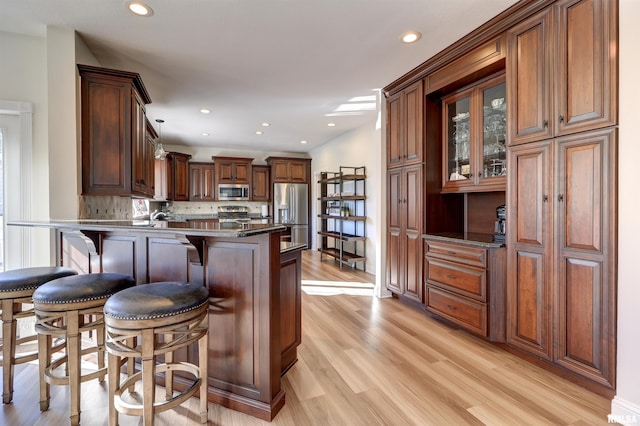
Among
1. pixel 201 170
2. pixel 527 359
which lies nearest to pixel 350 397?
pixel 527 359

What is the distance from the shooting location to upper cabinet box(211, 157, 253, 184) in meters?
7.16

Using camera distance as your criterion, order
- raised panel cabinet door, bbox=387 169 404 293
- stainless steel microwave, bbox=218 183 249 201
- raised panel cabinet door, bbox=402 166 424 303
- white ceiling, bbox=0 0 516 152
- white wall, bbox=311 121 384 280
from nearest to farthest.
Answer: white ceiling, bbox=0 0 516 152 < raised panel cabinet door, bbox=402 166 424 303 < raised panel cabinet door, bbox=387 169 404 293 < white wall, bbox=311 121 384 280 < stainless steel microwave, bbox=218 183 249 201

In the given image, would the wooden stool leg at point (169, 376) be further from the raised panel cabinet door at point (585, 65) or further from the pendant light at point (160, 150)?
the pendant light at point (160, 150)

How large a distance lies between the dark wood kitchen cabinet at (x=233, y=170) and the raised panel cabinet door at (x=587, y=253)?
21.1 feet

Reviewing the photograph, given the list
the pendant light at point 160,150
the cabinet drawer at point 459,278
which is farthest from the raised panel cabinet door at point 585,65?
the pendant light at point 160,150

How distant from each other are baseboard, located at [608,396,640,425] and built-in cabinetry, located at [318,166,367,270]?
12.0ft

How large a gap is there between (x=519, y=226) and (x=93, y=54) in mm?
4161

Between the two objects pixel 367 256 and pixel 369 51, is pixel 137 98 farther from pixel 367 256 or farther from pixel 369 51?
pixel 367 256

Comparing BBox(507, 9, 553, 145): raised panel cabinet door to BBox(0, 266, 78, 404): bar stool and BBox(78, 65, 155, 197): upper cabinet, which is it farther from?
BBox(0, 266, 78, 404): bar stool

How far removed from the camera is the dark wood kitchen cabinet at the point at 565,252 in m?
1.74

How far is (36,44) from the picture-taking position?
2.59 metres

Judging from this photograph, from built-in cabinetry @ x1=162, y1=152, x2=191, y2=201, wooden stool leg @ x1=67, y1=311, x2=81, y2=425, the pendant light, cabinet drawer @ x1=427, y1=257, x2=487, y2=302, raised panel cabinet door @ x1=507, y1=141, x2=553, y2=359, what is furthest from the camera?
built-in cabinetry @ x1=162, y1=152, x2=191, y2=201

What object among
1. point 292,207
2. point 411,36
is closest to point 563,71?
point 411,36

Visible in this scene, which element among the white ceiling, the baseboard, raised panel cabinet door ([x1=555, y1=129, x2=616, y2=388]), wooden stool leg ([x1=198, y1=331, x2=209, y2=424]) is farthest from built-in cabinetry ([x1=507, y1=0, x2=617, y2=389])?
wooden stool leg ([x1=198, y1=331, x2=209, y2=424])
